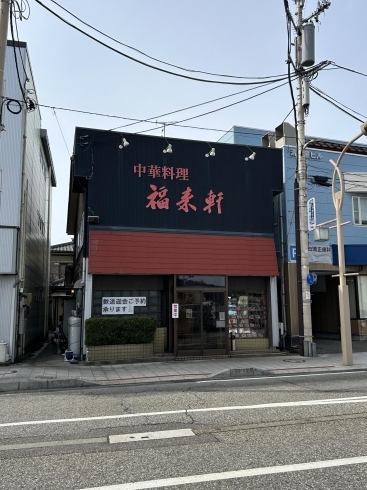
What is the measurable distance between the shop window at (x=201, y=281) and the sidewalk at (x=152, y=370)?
2.67 m

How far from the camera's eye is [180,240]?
15531 mm

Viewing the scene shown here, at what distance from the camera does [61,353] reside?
17.7 metres

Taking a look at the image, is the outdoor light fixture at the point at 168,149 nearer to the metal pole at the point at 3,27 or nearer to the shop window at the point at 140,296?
the shop window at the point at 140,296

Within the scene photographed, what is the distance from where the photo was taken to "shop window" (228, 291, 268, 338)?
52.7 ft

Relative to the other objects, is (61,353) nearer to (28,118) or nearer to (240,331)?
(240,331)

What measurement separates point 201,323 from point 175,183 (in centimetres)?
531

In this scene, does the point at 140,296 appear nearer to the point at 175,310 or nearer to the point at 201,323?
the point at 175,310

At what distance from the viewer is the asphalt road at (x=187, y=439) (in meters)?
4.31

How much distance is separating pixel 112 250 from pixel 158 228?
1963 millimetres

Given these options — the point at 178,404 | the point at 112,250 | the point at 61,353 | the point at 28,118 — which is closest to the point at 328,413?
the point at 178,404

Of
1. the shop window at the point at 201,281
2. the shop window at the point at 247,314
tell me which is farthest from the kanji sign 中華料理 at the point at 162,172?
the shop window at the point at 247,314

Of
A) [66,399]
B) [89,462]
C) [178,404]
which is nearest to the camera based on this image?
[89,462]

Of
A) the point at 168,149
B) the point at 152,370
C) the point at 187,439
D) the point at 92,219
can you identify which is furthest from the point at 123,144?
the point at 187,439

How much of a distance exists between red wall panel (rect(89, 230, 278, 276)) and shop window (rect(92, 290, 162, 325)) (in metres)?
0.92
